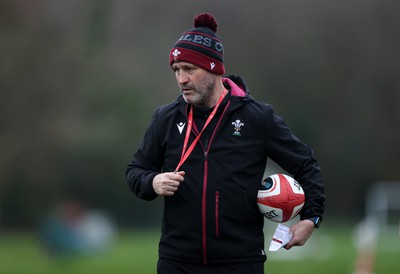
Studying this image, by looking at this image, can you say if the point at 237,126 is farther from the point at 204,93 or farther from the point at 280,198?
the point at 280,198

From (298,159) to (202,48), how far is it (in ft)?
3.05

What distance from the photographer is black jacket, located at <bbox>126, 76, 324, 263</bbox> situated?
18.4ft

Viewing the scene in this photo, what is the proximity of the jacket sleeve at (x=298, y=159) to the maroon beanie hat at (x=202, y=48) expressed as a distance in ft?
1.55

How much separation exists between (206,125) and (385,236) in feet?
72.0

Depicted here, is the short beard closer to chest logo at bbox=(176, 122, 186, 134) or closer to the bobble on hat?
chest logo at bbox=(176, 122, 186, 134)

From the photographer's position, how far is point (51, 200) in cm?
3750

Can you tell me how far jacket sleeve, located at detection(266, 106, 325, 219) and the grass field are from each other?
10.2 meters

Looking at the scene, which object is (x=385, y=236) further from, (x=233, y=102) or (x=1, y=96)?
(x=233, y=102)

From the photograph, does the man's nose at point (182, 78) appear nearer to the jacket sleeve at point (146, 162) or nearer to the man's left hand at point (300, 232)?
the jacket sleeve at point (146, 162)

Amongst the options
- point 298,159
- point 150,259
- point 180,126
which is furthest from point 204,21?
point 150,259

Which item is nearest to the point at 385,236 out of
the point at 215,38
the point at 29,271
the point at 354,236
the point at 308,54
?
the point at 354,236

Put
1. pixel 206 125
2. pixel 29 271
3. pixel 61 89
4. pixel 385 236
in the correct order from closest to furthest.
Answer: pixel 206 125 → pixel 29 271 → pixel 385 236 → pixel 61 89

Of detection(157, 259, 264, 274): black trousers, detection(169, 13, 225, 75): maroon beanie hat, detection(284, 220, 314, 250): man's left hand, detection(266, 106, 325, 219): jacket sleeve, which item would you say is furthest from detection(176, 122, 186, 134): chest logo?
detection(284, 220, 314, 250): man's left hand

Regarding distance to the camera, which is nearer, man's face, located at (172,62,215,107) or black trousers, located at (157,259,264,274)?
black trousers, located at (157,259,264,274)
